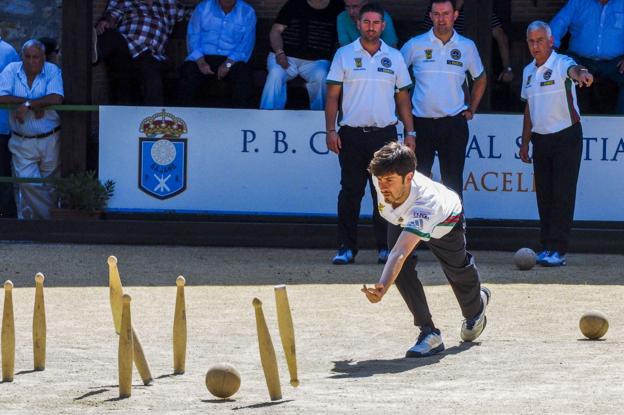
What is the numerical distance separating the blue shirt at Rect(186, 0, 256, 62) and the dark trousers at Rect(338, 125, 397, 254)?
8.67ft

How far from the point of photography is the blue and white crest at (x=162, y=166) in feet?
47.5

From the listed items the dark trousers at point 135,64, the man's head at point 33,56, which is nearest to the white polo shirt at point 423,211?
the dark trousers at point 135,64

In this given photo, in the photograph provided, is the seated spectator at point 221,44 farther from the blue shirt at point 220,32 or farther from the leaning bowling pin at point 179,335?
the leaning bowling pin at point 179,335

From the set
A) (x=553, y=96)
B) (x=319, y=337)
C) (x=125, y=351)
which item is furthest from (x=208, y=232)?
(x=125, y=351)

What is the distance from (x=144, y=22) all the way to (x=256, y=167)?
2.06 m

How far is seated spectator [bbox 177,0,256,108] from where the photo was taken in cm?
1469

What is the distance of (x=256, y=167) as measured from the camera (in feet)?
47.6

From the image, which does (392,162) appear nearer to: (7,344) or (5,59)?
(7,344)

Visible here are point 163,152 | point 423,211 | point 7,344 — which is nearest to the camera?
point 7,344

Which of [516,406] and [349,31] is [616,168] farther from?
[516,406]

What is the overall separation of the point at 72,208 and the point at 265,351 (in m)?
7.98

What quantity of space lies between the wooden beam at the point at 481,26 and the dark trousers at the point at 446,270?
5865 mm

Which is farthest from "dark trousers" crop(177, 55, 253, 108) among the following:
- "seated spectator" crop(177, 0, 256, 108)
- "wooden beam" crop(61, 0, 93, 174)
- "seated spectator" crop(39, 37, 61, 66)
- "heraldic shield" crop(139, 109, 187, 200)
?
"seated spectator" crop(39, 37, 61, 66)

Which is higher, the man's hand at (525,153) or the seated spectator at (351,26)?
the seated spectator at (351,26)
